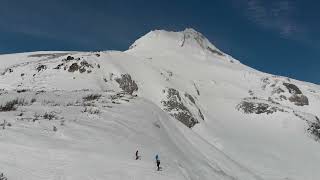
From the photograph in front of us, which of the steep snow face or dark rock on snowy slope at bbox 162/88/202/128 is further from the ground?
the steep snow face

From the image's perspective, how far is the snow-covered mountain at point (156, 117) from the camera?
16.0 meters

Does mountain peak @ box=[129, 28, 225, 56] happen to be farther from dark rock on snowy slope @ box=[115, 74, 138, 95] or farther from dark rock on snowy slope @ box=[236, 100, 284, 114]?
dark rock on snowy slope @ box=[115, 74, 138, 95]

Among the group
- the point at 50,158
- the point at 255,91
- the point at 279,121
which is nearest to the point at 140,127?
the point at 50,158

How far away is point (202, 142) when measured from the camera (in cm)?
3206

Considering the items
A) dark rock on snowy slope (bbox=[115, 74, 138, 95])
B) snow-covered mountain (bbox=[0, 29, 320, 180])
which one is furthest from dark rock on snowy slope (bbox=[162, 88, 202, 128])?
dark rock on snowy slope (bbox=[115, 74, 138, 95])

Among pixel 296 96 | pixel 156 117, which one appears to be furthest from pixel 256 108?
pixel 156 117

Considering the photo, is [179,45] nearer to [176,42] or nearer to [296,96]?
[176,42]

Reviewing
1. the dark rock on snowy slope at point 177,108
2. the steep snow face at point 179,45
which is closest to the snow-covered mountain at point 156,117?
the dark rock on snowy slope at point 177,108

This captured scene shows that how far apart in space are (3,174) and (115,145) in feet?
23.7

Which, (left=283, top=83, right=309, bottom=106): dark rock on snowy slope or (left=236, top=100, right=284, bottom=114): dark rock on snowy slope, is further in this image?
(left=283, top=83, right=309, bottom=106): dark rock on snowy slope

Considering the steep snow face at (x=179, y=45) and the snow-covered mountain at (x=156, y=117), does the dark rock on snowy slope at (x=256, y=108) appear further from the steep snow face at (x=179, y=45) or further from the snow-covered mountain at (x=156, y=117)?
the steep snow face at (x=179, y=45)

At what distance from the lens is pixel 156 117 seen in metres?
31.1

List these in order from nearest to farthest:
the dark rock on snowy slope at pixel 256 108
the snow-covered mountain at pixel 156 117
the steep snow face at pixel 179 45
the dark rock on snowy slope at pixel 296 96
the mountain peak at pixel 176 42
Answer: the snow-covered mountain at pixel 156 117, the dark rock on snowy slope at pixel 256 108, the dark rock on snowy slope at pixel 296 96, the steep snow face at pixel 179 45, the mountain peak at pixel 176 42

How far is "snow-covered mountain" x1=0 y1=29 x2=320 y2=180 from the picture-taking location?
16.0 meters
